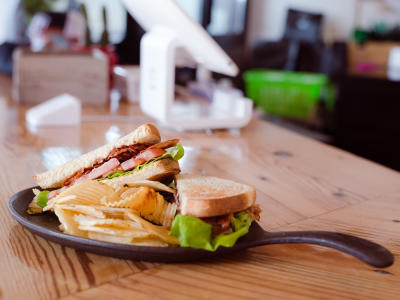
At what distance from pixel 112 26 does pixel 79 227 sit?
4.55 metres

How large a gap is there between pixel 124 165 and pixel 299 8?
5.26 meters

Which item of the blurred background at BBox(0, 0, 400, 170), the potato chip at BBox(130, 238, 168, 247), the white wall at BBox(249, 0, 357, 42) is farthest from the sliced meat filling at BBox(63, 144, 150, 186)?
the white wall at BBox(249, 0, 357, 42)

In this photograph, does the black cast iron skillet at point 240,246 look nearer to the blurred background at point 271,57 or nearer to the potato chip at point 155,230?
the potato chip at point 155,230

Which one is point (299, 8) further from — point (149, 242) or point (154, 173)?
point (149, 242)

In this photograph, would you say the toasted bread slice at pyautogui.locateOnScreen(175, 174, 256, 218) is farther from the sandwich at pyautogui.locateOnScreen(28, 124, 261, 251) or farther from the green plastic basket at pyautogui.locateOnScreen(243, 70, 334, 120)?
the green plastic basket at pyautogui.locateOnScreen(243, 70, 334, 120)

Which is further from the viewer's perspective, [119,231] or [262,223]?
[262,223]

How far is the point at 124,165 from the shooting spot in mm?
804

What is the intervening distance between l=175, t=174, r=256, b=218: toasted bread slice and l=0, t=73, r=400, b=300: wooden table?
74mm

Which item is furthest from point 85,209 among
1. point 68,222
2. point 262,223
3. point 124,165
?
point 262,223

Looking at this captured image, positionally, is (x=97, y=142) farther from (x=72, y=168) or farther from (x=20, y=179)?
(x=72, y=168)

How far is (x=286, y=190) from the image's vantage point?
105cm

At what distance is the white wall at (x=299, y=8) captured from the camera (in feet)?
17.1

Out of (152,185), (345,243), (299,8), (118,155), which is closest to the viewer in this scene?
(345,243)

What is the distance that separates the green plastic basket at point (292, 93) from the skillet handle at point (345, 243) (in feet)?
11.8
